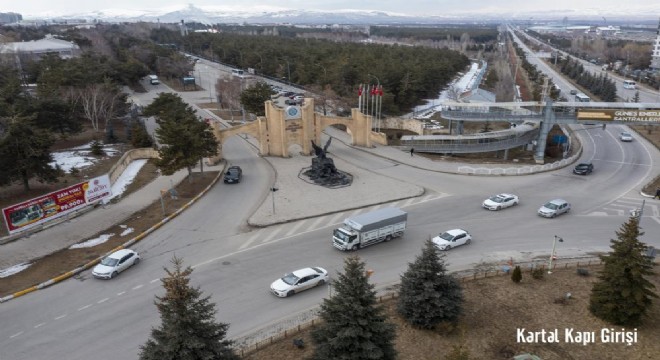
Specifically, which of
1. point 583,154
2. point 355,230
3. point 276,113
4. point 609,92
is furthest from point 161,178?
point 609,92

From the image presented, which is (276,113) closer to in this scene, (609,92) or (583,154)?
(583,154)

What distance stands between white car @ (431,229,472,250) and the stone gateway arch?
24314 mm

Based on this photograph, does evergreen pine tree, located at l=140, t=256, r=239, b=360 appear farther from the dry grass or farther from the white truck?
the white truck

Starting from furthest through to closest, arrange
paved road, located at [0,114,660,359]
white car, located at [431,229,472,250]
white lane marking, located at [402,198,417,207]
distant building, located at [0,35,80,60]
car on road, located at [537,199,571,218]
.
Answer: distant building, located at [0,35,80,60], white lane marking, located at [402,198,417,207], car on road, located at [537,199,571,218], white car, located at [431,229,472,250], paved road, located at [0,114,660,359]

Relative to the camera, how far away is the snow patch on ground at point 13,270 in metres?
25.0

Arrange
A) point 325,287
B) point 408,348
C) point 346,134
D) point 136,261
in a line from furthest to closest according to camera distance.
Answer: point 346,134
point 136,261
point 325,287
point 408,348

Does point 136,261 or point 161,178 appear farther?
point 161,178

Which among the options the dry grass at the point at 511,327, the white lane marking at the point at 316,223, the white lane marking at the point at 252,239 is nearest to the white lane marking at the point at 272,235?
the white lane marking at the point at 252,239

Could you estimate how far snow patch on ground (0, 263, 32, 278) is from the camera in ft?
82.0

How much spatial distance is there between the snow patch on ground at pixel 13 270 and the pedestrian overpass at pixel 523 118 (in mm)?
37433

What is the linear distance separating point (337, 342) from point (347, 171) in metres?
28.9

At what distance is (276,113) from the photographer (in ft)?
156

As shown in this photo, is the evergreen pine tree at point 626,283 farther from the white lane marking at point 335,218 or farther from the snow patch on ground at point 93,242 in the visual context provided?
the snow patch on ground at point 93,242

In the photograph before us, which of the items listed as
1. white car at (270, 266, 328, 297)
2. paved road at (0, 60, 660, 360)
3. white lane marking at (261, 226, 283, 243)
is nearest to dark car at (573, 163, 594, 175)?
paved road at (0, 60, 660, 360)
